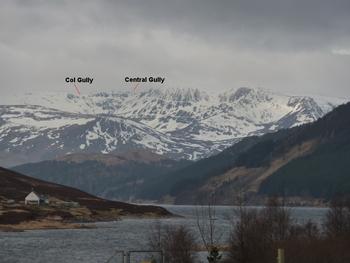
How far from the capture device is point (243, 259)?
8762 centimetres

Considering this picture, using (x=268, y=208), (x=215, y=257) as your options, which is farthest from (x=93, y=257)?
(x=215, y=257)

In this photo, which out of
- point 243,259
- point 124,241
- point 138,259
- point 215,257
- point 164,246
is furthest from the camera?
point 124,241

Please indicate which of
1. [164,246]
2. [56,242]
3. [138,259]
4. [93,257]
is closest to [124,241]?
[56,242]

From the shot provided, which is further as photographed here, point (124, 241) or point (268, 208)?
point (124, 241)

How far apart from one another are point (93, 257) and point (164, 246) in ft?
128

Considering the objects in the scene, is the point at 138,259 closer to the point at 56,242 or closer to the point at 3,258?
the point at 3,258

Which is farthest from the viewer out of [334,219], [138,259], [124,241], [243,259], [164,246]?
[124,241]

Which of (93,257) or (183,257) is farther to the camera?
(93,257)

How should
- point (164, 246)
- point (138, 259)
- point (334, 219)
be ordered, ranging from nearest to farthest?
point (164, 246)
point (138, 259)
point (334, 219)

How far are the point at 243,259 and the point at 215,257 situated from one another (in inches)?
415

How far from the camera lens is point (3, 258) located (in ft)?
422

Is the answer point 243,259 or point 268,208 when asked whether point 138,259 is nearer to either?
point 268,208

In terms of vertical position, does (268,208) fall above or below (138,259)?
above

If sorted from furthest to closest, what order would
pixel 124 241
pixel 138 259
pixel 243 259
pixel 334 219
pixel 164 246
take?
pixel 124 241 → pixel 334 219 → pixel 138 259 → pixel 164 246 → pixel 243 259
